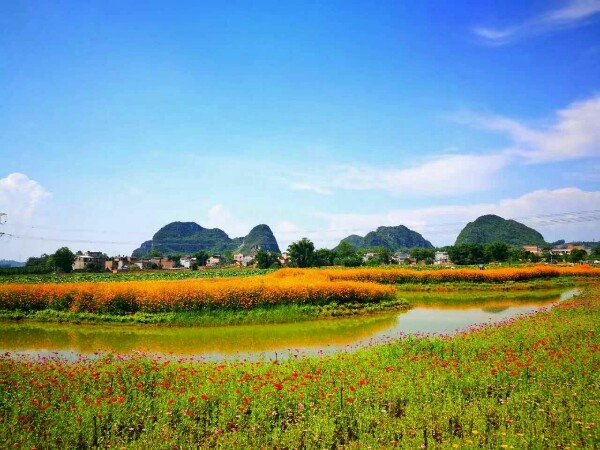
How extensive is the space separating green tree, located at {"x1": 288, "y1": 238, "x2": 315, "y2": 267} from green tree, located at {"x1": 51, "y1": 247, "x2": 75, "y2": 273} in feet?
176

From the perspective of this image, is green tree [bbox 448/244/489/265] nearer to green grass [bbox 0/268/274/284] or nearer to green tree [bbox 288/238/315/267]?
green tree [bbox 288/238/315/267]

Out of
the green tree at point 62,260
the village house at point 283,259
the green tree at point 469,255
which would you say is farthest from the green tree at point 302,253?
the green tree at point 62,260

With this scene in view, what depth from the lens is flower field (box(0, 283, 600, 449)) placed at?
22.5ft

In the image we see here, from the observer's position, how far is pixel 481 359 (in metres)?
11.7

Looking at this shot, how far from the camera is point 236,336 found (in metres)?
19.2

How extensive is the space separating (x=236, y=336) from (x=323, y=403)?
37.9 feet

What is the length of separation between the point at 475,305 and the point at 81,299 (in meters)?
27.6

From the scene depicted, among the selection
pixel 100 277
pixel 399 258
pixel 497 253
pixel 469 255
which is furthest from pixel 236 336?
pixel 399 258

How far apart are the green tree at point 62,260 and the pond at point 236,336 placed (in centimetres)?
8157

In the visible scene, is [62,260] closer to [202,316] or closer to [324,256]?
[324,256]

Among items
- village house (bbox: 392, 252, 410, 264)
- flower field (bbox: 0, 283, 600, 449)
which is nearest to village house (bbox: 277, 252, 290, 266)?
village house (bbox: 392, 252, 410, 264)

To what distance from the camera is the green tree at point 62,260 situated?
95438 millimetres

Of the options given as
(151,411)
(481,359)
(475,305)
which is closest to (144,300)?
(151,411)

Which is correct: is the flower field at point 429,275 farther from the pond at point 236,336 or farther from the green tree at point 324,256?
the green tree at point 324,256
